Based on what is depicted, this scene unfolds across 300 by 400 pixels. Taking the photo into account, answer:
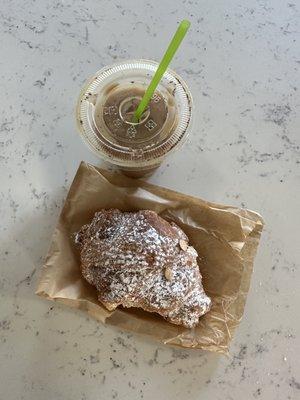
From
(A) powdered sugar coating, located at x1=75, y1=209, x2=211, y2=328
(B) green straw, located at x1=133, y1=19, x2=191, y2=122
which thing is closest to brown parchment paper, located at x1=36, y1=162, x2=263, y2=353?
(A) powdered sugar coating, located at x1=75, y1=209, x2=211, y2=328

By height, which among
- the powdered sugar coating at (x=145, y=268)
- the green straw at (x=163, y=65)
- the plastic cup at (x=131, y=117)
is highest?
the green straw at (x=163, y=65)

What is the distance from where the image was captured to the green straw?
95 centimetres

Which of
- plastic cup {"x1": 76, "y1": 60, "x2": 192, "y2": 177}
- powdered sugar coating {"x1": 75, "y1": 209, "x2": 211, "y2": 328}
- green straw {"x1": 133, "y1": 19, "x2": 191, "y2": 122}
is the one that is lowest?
powdered sugar coating {"x1": 75, "y1": 209, "x2": 211, "y2": 328}

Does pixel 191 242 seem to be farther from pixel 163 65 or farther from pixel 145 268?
pixel 163 65

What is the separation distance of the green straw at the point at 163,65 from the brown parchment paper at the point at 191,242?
17 cm

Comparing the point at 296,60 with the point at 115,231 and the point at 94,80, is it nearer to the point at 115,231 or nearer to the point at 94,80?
the point at 94,80

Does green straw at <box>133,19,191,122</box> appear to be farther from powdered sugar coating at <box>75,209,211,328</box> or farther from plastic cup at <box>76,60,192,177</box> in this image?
powdered sugar coating at <box>75,209,211,328</box>

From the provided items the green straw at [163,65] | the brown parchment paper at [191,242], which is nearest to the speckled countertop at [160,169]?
the brown parchment paper at [191,242]

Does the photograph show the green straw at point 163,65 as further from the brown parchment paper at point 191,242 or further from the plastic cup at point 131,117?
the brown parchment paper at point 191,242

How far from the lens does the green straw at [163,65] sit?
953mm

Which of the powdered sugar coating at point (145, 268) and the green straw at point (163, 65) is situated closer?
the green straw at point (163, 65)

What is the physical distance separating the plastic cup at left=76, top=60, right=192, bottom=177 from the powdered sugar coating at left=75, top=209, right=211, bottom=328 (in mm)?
136

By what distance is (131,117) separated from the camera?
1202 mm

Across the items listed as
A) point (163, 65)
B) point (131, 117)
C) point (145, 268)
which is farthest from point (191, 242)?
point (163, 65)
